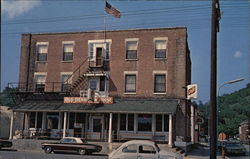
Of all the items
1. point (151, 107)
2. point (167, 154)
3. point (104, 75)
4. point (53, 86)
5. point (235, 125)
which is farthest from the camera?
point (235, 125)

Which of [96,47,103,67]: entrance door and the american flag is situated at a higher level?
the american flag

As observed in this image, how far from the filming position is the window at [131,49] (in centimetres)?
3359

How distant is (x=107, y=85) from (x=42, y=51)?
28.3ft

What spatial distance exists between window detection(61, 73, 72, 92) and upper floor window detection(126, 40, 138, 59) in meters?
6.53

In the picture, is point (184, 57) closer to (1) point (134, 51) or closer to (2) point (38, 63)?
(1) point (134, 51)

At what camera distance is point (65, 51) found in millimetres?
35938

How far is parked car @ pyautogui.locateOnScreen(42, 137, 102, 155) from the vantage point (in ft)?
85.5

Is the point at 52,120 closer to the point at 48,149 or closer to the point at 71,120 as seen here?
the point at 71,120

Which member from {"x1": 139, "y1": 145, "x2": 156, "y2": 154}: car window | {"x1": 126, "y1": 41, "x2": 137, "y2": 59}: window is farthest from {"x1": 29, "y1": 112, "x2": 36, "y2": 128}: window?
{"x1": 139, "y1": 145, "x2": 156, "y2": 154}: car window

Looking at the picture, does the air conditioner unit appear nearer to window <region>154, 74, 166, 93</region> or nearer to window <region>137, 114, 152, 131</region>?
window <region>137, 114, 152, 131</region>

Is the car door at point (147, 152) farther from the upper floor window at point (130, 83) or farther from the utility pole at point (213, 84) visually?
the upper floor window at point (130, 83)

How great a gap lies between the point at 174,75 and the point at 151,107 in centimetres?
396

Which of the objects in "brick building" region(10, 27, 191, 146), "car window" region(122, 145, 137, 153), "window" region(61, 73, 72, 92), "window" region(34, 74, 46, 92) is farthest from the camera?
"window" region(34, 74, 46, 92)

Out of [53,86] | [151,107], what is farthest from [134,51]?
[53,86]
